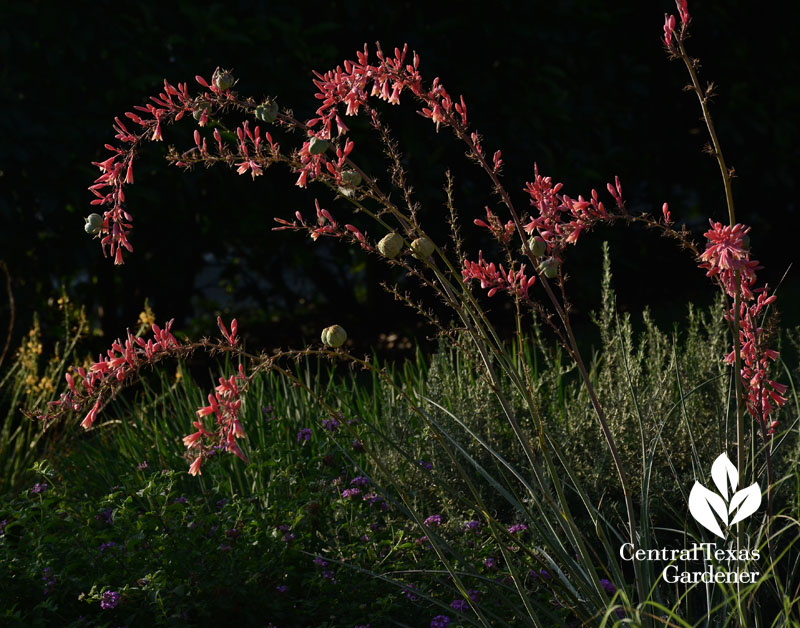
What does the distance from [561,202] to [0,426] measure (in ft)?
13.8

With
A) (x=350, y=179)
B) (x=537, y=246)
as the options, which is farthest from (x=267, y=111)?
(x=537, y=246)

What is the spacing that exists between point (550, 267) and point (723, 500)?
0.74m

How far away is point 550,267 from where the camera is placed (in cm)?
190

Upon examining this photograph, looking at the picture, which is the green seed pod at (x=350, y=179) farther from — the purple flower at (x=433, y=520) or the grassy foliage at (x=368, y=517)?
the purple flower at (x=433, y=520)

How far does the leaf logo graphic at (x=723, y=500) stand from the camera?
81.5 inches

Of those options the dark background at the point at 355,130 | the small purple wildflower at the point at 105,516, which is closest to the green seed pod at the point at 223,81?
the small purple wildflower at the point at 105,516

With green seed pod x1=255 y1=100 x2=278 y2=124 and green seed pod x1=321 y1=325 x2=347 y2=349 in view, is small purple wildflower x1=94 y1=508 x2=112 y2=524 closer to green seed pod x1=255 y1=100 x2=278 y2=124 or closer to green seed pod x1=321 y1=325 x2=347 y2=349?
green seed pod x1=321 y1=325 x2=347 y2=349

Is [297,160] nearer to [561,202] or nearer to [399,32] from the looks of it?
[561,202]

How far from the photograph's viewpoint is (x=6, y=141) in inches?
189

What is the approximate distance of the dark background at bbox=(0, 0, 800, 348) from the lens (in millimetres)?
5152

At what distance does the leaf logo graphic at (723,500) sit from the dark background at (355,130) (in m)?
3.59

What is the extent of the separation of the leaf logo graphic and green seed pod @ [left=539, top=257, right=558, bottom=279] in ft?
2.02

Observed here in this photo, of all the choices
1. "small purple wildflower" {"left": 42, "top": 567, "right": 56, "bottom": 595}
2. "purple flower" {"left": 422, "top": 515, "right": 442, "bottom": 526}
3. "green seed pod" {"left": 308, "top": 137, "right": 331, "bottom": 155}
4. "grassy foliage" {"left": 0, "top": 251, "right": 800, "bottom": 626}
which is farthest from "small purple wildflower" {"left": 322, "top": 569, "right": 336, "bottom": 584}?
"green seed pod" {"left": 308, "top": 137, "right": 331, "bottom": 155}

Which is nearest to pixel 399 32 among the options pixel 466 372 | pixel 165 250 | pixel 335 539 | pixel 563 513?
pixel 165 250
